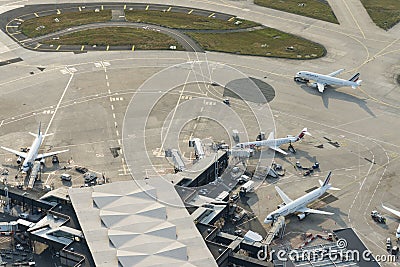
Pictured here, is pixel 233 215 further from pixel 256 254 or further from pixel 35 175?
pixel 35 175

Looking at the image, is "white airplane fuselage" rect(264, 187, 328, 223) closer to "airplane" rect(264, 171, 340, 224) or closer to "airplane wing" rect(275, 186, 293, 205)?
"airplane" rect(264, 171, 340, 224)

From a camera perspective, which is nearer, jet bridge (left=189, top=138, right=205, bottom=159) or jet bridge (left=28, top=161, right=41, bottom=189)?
jet bridge (left=28, top=161, right=41, bottom=189)

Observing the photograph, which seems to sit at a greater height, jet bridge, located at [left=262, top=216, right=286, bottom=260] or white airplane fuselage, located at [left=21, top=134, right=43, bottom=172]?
white airplane fuselage, located at [left=21, top=134, right=43, bottom=172]

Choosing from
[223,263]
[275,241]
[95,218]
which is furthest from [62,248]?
[275,241]

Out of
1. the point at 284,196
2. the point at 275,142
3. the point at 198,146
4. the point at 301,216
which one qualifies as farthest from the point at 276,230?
the point at 198,146

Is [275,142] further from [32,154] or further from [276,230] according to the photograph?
[32,154]

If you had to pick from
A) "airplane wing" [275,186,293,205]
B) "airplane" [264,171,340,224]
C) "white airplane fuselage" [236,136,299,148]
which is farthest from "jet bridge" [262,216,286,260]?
"white airplane fuselage" [236,136,299,148]

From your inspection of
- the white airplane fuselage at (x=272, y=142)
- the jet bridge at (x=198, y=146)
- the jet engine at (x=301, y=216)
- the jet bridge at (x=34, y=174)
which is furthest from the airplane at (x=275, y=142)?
the jet bridge at (x=34, y=174)
